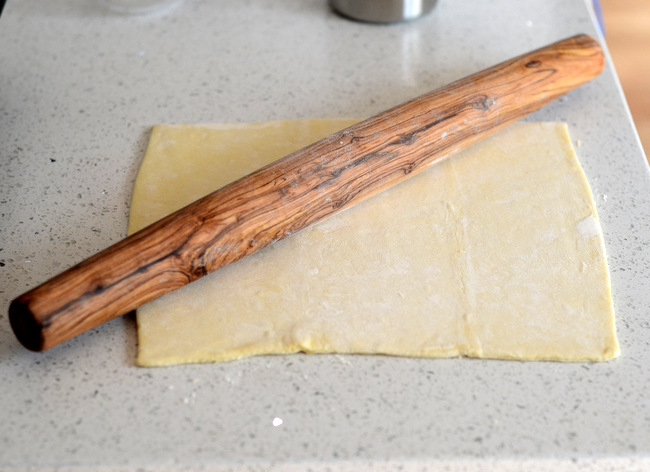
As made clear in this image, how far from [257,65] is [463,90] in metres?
0.41

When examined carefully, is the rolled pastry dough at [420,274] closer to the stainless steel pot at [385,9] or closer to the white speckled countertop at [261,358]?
the white speckled countertop at [261,358]

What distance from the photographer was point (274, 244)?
0.85m

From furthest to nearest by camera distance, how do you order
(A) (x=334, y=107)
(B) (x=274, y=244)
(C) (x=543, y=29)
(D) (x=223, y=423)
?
(C) (x=543, y=29), (A) (x=334, y=107), (B) (x=274, y=244), (D) (x=223, y=423)

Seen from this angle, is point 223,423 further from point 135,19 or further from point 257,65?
point 135,19

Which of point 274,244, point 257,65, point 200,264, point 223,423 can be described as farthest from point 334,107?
point 223,423

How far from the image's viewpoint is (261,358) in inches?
29.0

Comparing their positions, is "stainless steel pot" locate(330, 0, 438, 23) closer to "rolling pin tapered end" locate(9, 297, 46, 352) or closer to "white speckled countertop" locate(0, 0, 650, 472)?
Result: "white speckled countertop" locate(0, 0, 650, 472)

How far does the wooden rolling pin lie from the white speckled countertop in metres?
0.07

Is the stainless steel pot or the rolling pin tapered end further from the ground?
the rolling pin tapered end

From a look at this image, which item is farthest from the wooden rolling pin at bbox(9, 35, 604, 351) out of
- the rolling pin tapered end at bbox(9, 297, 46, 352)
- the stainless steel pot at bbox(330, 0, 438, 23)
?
the stainless steel pot at bbox(330, 0, 438, 23)

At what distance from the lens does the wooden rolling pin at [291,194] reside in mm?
700

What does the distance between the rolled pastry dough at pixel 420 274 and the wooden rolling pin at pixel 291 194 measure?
1.3 inches

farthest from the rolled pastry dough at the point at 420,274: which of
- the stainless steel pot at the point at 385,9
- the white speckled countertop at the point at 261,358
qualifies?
the stainless steel pot at the point at 385,9

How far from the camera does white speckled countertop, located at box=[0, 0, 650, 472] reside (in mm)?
656
